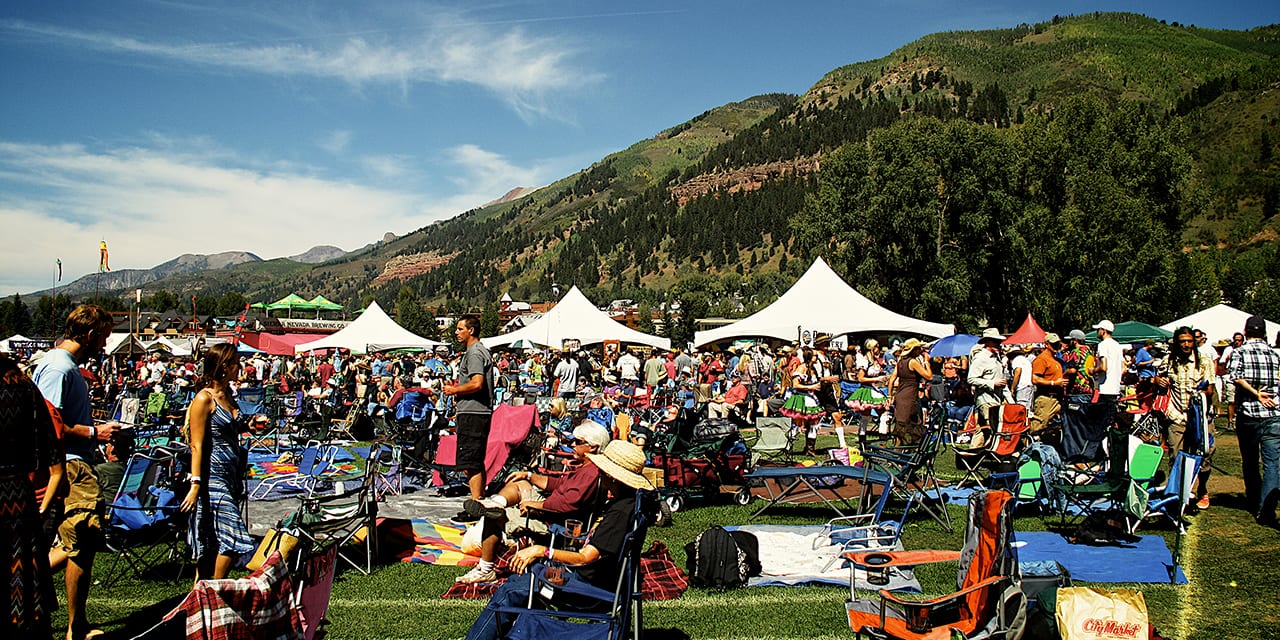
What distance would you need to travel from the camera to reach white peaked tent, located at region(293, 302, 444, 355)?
76.4 ft

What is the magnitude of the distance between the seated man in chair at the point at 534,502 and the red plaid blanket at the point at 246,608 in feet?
5.29

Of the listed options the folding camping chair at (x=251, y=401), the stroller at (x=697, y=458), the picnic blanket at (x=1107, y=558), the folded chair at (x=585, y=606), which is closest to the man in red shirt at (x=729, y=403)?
the stroller at (x=697, y=458)

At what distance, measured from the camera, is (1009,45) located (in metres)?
187

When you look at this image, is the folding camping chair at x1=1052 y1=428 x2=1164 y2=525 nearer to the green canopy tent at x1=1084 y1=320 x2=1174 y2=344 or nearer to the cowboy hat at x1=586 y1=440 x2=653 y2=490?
the cowboy hat at x1=586 y1=440 x2=653 y2=490

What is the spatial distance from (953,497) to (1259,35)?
224172 mm

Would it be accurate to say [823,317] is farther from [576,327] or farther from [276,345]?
[276,345]

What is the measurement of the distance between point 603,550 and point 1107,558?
4.09 metres

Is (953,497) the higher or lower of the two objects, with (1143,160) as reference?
lower

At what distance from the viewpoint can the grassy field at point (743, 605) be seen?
448 centimetres

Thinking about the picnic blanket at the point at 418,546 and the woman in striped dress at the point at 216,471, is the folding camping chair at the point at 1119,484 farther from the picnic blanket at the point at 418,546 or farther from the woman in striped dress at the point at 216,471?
the woman in striped dress at the point at 216,471

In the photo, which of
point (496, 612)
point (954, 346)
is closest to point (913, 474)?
point (496, 612)

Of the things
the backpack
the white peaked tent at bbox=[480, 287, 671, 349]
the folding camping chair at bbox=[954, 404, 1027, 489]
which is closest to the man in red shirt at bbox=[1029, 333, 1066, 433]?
the folding camping chair at bbox=[954, 404, 1027, 489]

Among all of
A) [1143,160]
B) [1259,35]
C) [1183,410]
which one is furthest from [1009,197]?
[1259,35]

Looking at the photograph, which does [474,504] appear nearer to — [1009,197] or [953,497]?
[953,497]
